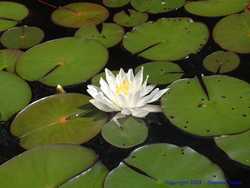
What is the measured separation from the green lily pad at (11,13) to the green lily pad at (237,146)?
1.45 m

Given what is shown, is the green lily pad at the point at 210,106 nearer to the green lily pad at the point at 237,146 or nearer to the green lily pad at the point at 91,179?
the green lily pad at the point at 237,146

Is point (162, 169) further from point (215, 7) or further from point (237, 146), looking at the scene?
point (215, 7)

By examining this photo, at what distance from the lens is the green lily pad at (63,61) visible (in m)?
2.06

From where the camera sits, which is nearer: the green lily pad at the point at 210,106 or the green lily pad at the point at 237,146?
the green lily pad at the point at 237,146

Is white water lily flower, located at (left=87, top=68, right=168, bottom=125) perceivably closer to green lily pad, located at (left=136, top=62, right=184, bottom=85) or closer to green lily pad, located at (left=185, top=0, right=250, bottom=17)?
green lily pad, located at (left=136, top=62, right=184, bottom=85)

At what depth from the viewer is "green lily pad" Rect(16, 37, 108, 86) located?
2064 mm

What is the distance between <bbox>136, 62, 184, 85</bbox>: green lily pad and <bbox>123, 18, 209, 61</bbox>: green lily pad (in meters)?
0.06

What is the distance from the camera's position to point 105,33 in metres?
2.35

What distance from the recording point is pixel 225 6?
2.44 metres

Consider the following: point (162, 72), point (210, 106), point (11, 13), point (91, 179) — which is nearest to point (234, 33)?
point (162, 72)

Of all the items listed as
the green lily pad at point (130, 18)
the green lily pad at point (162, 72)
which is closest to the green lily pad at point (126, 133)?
the green lily pad at point (162, 72)

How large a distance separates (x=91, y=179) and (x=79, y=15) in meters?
1.24

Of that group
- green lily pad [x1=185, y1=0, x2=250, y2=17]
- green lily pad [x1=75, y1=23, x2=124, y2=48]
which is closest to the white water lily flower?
green lily pad [x1=75, y1=23, x2=124, y2=48]

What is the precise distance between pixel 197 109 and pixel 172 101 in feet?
0.36
